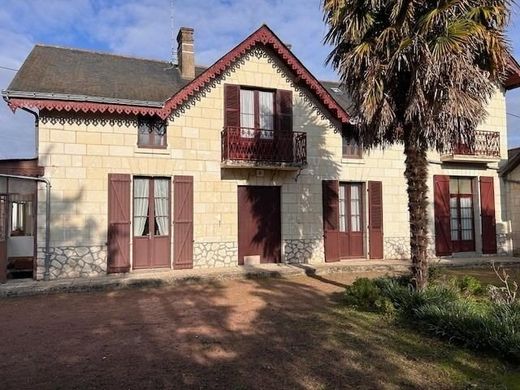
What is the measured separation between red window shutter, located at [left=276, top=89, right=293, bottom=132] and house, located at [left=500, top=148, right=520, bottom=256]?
347 inches

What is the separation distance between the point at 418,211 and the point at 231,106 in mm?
7084

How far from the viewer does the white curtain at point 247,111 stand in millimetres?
13805

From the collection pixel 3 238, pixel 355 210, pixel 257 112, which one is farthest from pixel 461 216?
pixel 3 238

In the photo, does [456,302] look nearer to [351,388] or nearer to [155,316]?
[351,388]

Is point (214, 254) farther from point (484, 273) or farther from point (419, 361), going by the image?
point (419, 361)

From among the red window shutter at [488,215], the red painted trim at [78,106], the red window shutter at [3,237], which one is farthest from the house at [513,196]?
the red window shutter at [3,237]

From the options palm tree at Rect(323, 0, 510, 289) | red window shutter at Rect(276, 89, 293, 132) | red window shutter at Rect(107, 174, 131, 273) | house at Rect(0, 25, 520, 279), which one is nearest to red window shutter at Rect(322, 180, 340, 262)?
house at Rect(0, 25, 520, 279)

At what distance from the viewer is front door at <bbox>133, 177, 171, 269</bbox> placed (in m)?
12.6

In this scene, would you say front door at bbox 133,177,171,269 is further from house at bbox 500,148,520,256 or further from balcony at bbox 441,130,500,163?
house at bbox 500,148,520,256

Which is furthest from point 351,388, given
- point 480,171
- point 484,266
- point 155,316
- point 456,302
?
point 480,171

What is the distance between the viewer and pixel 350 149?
50.7 feet

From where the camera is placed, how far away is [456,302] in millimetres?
7473

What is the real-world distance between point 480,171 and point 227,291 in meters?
11.6

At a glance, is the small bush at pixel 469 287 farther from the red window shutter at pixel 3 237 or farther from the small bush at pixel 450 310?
the red window shutter at pixel 3 237
